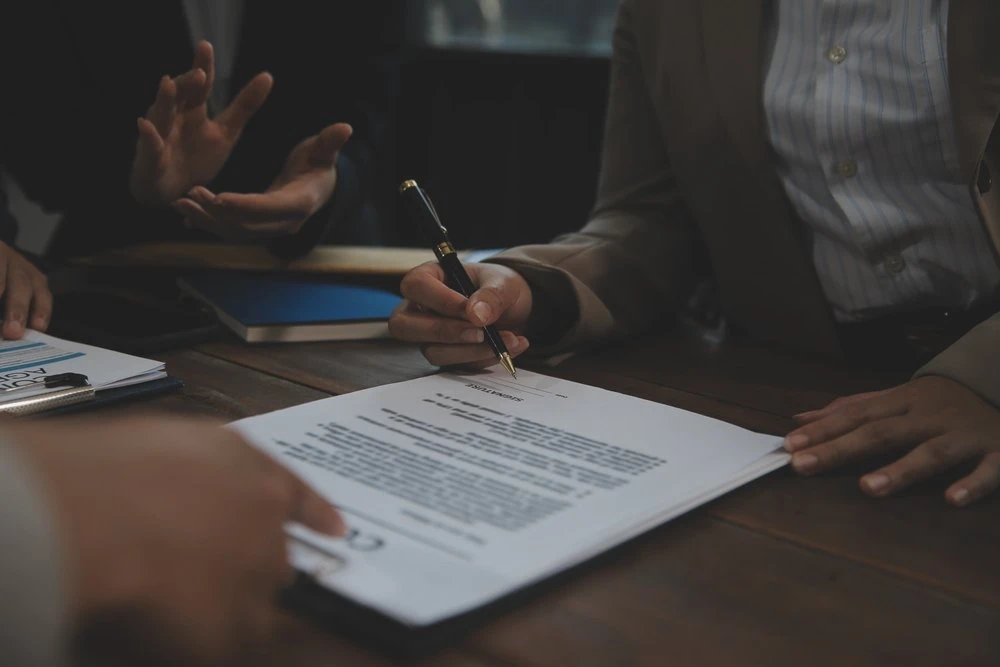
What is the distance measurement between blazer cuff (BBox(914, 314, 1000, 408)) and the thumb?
397mm

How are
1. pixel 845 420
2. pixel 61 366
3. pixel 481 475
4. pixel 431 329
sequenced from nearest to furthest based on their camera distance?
pixel 481 475
pixel 845 420
pixel 61 366
pixel 431 329

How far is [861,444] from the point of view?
65 cm

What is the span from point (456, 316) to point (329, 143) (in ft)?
1.69

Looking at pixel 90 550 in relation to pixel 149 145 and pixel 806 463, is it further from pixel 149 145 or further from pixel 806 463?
pixel 149 145

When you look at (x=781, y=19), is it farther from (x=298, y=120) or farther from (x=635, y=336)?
(x=298, y=120)

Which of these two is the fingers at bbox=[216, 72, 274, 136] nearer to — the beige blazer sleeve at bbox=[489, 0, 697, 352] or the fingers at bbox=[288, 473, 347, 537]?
the beige blazer sleeve at bbox=[489, 0, 697, 352]

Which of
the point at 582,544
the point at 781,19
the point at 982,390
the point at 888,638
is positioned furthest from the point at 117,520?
the point at 781,19

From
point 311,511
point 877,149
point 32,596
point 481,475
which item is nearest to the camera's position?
point 32,596

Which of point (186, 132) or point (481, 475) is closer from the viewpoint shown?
point (481, 475)

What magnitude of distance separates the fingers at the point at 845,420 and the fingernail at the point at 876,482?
0.20ft

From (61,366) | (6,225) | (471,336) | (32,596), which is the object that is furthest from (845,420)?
(6,225)

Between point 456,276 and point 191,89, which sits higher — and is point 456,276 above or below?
below

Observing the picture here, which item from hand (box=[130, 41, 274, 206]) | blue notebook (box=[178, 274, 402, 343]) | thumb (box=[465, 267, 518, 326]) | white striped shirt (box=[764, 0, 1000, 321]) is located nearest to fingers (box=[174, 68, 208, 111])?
hand (box=[130, 41, 274, 206])

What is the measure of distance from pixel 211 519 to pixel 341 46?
164cm
